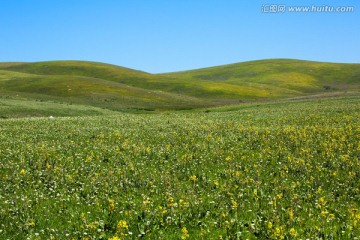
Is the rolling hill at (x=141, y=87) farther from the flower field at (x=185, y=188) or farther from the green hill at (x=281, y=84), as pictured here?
the flower field at (x=185, y=188)

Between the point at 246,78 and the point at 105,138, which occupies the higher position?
the point at 246,78

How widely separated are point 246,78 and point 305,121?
165 metres

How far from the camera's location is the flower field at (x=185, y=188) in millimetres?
9609

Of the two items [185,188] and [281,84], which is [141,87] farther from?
[185,188]

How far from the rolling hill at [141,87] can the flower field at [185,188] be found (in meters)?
51.5

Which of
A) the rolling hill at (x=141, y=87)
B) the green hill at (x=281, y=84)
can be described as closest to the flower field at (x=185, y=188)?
the rolling hill at (x=141, y=87)

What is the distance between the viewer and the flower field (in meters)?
9.61

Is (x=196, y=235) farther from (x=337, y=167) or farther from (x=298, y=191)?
(x=337, y=167)

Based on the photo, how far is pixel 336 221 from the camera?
10430 millimetres

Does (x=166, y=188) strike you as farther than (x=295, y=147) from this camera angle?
No

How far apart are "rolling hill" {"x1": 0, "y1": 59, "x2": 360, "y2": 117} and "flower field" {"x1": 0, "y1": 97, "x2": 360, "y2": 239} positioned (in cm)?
5149

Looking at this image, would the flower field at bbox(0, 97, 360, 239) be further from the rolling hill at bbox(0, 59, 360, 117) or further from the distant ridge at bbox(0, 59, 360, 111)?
the distant ridge at bbox(0, 59, 360, 111)

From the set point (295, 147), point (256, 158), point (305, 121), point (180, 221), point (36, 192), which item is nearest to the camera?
point (180, 221)

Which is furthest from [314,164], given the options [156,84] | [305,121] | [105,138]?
[156,84]
